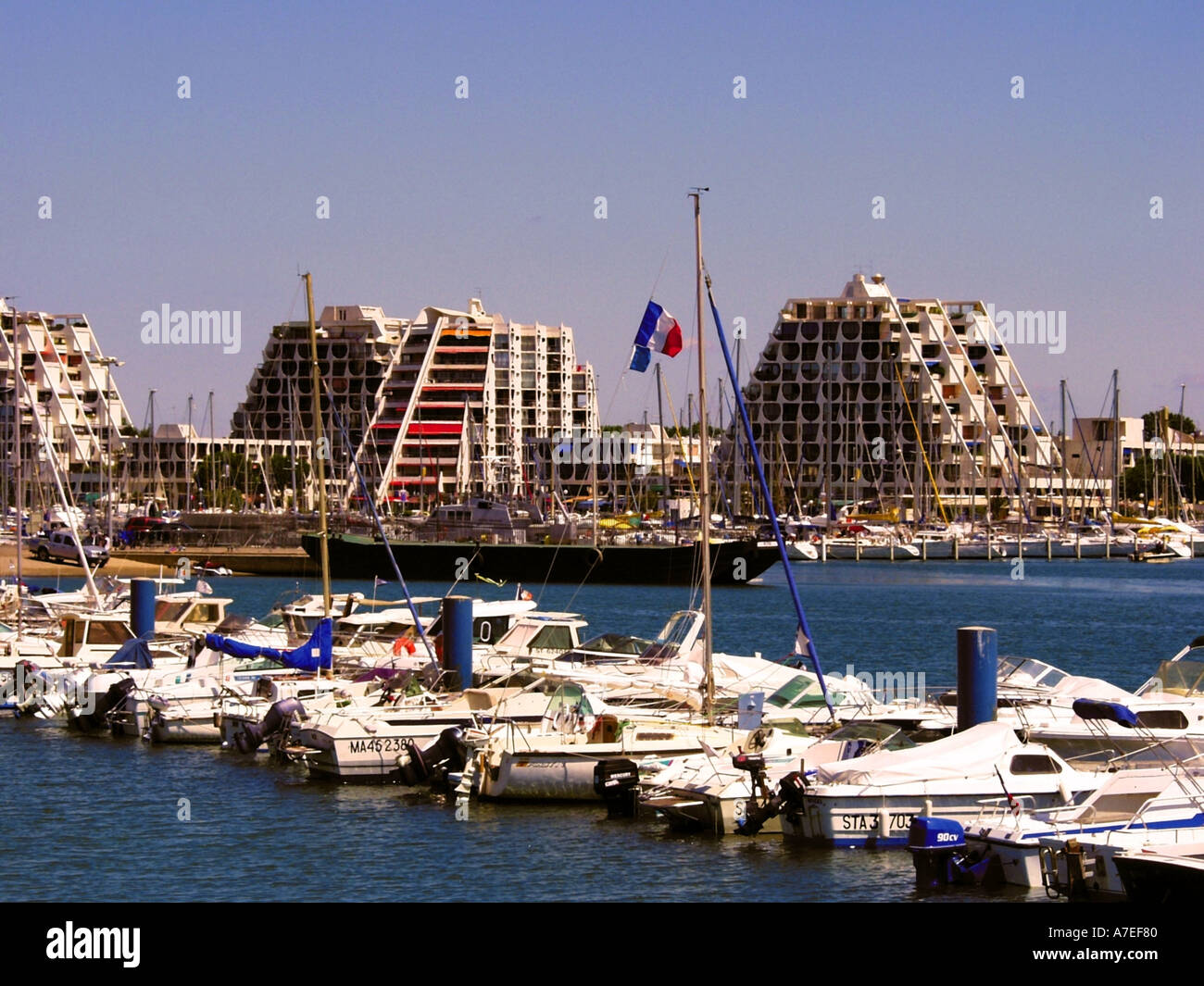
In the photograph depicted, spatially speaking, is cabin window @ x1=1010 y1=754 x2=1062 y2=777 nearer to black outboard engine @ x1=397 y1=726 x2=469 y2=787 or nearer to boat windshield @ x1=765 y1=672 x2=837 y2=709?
boat windshield @ x1=765 y1=672 x2=837 y2=709

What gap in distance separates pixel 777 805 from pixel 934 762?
2.04 m

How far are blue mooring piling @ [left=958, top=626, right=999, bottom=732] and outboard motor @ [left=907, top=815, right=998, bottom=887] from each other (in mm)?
5190

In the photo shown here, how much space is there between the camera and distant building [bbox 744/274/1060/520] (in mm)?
168000

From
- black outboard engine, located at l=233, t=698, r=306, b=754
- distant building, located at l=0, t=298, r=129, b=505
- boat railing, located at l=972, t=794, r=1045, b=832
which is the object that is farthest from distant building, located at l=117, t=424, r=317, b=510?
boat railing, located at l=972, t=794, r=1045, b=832

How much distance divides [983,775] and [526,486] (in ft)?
442

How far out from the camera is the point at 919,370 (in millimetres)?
169375

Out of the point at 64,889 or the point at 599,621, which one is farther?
the point at 599,621

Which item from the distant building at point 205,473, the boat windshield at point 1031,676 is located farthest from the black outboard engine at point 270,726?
the distant building at point 205,473

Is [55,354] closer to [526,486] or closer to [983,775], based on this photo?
[526,486]

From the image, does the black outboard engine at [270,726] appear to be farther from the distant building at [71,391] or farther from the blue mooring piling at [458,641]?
the distant building at [71,391]

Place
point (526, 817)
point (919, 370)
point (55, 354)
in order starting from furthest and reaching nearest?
point (55, 354) → point (919, 370) → point (526, 817)

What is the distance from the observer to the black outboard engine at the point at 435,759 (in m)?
24.1
